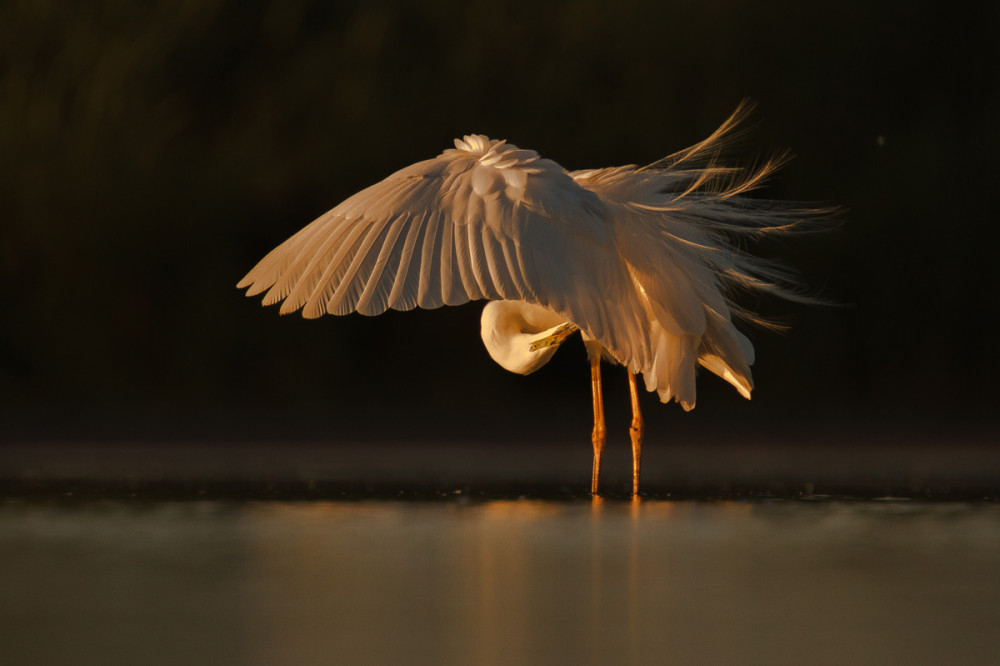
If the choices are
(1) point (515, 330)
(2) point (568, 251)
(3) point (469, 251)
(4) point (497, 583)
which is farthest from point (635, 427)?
(4) point (497, 583)

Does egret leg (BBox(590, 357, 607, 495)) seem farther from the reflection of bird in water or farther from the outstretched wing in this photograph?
the outstretched wing

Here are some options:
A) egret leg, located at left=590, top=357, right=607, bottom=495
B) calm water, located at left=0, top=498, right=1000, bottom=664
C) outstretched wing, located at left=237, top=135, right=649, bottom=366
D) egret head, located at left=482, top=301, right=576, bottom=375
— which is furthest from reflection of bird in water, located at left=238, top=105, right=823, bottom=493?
calm water, located at left=0, top=498, right=1000, bottom=664

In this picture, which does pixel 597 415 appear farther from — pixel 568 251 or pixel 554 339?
pixel 568 251

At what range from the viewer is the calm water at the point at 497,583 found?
2404 millimetres

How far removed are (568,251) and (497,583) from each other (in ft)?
4.59

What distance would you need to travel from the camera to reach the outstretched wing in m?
3.94

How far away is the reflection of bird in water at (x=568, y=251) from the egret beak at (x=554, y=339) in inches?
5.2

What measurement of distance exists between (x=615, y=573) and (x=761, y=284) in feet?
6.43

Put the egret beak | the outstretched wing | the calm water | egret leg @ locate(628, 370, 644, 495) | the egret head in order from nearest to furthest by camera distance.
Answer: the calm water, the outstretched wing, egret leg @ locate(628, 370, 644, 495), the egret beak, the egret head

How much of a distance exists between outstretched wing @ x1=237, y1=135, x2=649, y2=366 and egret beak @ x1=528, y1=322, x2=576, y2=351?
73 cm

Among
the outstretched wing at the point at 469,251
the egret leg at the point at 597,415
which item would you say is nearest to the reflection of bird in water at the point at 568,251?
the outstretched wing at the point at 469,251

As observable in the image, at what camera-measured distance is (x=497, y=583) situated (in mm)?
3033

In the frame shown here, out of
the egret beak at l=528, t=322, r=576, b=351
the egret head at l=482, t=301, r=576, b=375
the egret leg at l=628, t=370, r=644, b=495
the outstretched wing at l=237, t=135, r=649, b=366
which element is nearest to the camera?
the outstretched wing at l=237, t=135, r=649, b=366

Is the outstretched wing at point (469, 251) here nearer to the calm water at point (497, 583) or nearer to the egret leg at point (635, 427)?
the calm water at point (497, 583)
